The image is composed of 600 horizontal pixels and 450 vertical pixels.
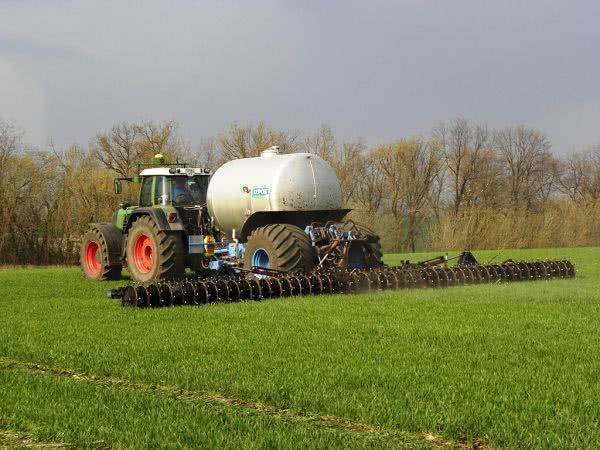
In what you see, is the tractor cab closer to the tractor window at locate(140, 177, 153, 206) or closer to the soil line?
the tractor window at locate(140, 177, 153, 206)

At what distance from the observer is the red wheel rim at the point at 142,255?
1866cm

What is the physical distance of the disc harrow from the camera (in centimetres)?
1404

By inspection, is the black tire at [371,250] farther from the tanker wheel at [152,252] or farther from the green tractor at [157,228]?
the tanker wheel at [152,252]

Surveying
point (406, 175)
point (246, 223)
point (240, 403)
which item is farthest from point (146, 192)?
point (406, 175)

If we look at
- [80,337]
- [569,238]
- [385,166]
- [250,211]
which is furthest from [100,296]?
[385,166]

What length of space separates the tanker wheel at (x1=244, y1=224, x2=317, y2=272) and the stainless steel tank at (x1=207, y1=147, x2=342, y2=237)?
2.93 ft

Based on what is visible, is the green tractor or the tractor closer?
the tractor

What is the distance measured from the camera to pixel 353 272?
16.0 metres

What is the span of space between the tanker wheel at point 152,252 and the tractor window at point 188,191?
119cm

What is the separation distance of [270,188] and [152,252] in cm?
320

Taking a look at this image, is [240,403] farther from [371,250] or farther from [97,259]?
[97,259]

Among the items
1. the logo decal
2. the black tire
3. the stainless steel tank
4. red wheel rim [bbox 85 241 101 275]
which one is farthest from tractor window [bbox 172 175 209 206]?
the black tire

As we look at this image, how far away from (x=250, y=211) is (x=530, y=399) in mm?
11434

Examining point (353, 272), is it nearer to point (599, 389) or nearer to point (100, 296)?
point (100, 296)
